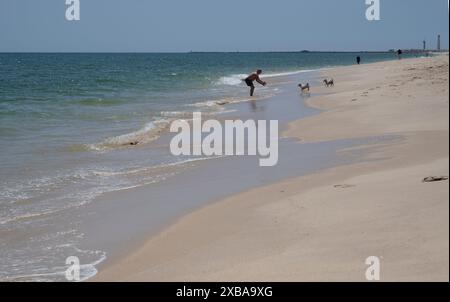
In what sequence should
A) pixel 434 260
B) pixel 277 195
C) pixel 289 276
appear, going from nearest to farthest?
pixel 434 260
pixel 289 276
pixel 277 195

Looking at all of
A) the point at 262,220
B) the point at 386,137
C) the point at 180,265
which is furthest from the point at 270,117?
the point at 180,265

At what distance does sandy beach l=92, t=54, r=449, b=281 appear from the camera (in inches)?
151

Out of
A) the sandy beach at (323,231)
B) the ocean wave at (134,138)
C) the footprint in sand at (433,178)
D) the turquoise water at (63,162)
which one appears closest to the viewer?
the sandy beach at (323,231)

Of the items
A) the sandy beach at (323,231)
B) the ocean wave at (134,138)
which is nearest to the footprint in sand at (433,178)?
the sandy beach at (323,231)

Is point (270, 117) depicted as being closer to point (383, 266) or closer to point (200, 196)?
point (200, 196)

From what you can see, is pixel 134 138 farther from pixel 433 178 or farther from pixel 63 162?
pixel 433 178

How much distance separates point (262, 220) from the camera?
18.7 ft

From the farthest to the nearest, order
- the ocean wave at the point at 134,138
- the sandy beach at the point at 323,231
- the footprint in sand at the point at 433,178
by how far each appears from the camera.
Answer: the ocean wave at the point at 134,138, the footprint in sand at the point at 433,178, the sandy beach at the point at 323,231

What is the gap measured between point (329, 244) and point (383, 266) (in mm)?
802

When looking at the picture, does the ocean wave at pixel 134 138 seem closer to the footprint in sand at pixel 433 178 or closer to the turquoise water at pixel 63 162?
the turquoise water at pixel 63 162

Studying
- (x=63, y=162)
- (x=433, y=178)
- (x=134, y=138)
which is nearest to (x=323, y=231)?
(x=433, y=178)

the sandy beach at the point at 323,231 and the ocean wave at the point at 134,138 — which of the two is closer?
the sandy beach at the point at 323,231

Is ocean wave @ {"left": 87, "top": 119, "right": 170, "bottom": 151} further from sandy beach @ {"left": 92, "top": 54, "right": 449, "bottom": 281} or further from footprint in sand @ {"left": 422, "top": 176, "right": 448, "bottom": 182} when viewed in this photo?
footprint in sand @ {"left": 422, "top": 176, "right": 448, "bottom": 182}

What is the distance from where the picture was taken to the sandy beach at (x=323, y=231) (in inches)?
151
